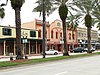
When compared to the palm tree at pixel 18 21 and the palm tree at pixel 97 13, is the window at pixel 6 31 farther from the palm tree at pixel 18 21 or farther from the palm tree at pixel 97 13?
the palm tree at pixel 18 21

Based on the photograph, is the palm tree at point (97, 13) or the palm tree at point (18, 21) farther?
the palm tree at point (97, 13)

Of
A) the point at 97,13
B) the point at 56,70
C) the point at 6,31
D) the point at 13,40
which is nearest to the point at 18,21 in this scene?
the point at 56,70

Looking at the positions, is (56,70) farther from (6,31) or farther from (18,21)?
(6,31)

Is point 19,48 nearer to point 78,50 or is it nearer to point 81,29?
point 78,50

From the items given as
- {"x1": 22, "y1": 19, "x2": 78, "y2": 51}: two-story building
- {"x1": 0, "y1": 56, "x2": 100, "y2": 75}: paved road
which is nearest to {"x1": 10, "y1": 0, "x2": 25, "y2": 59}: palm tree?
{"x1": 0, "y1": 56, "x2": 100, "y2": 75}: paved road

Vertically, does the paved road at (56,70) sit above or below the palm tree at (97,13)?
below

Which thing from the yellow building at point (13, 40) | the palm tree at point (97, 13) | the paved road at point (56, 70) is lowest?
the paved road at point (56, 70)

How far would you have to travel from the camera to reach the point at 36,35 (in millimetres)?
81438

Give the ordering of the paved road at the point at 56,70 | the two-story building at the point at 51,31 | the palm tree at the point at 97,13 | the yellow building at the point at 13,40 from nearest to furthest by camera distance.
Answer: the paved road at the point at 56,70
the palm tree at the point at 97,13
the yellow building at the point at 13,40
the two-story building at the point at 51,31

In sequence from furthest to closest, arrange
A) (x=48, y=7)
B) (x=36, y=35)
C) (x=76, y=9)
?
(x=36, y=35) < (x=76, y=9) < (x=48, y=7)

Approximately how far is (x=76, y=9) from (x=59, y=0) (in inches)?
142

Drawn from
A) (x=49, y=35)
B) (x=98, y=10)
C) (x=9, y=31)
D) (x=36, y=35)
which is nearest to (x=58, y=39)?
(x=49, y=35)

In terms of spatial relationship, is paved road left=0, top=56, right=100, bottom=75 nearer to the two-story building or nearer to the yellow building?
the yellow building

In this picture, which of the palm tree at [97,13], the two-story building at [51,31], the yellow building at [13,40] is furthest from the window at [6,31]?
the palm tree at [97,13]
